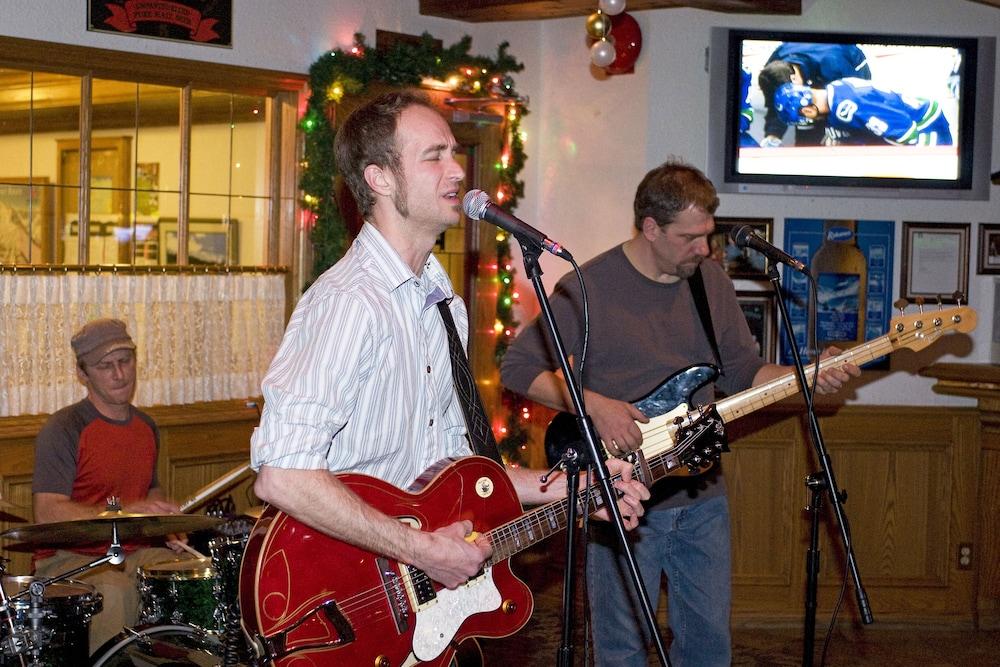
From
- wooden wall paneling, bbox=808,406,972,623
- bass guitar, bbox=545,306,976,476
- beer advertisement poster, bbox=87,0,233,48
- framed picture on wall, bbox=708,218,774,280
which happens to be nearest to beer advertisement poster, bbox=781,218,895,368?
framed picture on wall, bbox=708,218,774,280

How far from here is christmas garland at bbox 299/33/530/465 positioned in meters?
5.95

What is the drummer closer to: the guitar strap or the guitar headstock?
the guitar strap

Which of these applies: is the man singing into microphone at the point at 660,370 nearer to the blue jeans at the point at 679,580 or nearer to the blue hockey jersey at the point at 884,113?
the blue jeans at the point at 679,580

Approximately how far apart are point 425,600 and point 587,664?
17.8 inches

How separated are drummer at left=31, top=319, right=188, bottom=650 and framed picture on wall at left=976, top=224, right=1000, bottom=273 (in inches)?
170

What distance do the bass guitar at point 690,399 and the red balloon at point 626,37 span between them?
2.52m

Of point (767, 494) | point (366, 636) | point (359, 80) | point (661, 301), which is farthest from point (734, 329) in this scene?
point (359, 80)

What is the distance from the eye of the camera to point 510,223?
96.3 inches

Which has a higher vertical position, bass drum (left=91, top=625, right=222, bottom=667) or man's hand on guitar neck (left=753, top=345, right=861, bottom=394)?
man's hand on guitar neck (left=753, top=345, right=861, bottom=394)

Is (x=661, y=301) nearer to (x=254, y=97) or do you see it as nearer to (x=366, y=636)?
(x=366, y=636)

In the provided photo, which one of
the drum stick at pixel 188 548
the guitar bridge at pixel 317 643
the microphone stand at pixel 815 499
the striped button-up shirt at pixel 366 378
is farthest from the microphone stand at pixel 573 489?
Result: the drum stick at pixel 188 548

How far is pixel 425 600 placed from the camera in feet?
9.14

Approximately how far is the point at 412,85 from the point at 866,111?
2.39 metres

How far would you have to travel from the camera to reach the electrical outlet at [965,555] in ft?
20.3
